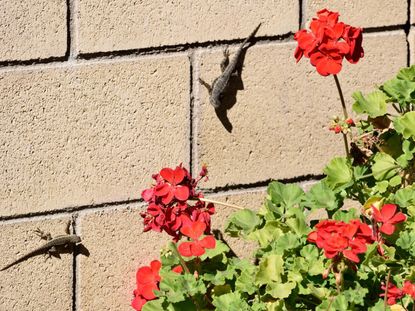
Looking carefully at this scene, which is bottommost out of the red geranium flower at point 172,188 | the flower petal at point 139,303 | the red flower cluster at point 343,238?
the flower petal at point 139,303

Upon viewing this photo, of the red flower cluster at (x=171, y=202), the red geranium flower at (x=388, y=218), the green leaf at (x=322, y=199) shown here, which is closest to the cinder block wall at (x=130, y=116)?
the red flower cluster at (x=171, y=202)

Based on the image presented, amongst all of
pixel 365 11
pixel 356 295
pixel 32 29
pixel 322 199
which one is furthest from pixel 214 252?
pixel 365 11

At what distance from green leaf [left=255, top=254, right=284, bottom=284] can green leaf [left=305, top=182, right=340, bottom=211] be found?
22 cm

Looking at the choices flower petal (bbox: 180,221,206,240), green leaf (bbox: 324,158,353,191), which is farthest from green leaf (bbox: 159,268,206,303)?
green leaf (bbox: 324,158,353,191)

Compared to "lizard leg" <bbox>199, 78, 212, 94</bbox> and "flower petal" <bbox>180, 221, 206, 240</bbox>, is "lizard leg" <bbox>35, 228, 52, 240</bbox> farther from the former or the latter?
"lizard leg" <bbox>199, 78, 212, 94</bbox>

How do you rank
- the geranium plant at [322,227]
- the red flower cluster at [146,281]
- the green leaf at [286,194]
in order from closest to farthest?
the geranium plant at [322,227] < the green leaf at [286,194] < the red flower cluster at [146,281]

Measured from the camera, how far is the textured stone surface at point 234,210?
9.71 feet

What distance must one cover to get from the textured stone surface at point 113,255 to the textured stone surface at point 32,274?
0.06 metres

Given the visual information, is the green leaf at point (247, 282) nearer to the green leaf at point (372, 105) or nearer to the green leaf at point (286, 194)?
the green leaf at point (286, 194)

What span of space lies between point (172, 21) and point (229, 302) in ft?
3.28

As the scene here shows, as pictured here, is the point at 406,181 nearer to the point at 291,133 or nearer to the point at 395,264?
the point at 395,264

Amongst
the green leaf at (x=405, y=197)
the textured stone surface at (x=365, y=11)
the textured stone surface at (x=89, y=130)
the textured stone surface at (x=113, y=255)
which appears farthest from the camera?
the textured stone surface at (x=365, y=11)

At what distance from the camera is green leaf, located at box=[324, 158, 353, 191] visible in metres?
2.42

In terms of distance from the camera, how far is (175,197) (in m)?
2.42
